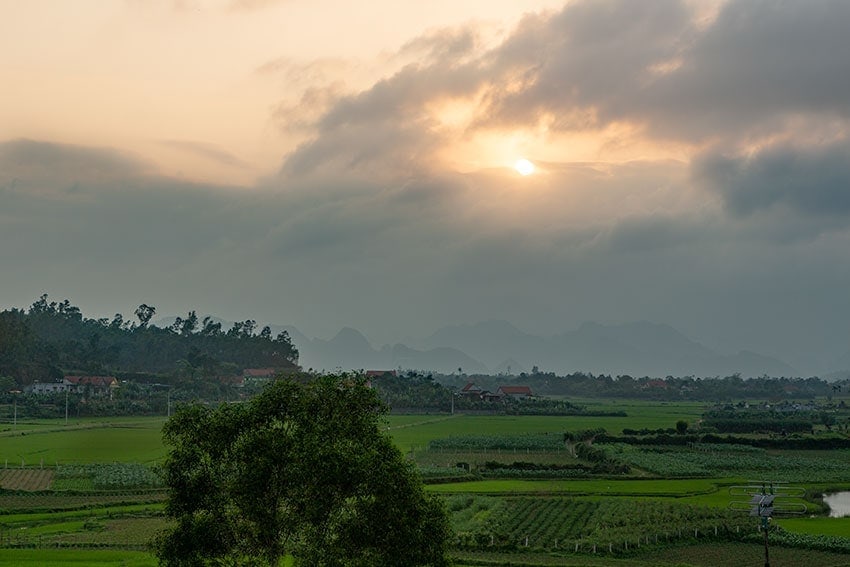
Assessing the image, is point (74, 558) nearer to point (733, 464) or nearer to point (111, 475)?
point (111, 475)

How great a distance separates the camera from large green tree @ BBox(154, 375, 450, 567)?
24.8 metres

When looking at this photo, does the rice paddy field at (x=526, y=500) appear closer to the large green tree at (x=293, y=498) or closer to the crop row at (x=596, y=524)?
the crop row at (x=596, y=524)

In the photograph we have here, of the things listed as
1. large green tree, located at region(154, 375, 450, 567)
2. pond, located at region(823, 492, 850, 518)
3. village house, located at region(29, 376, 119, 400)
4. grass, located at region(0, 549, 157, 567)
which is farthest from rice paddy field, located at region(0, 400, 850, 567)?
village house, located at region(29, 376, 119, 400)

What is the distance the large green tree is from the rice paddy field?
8.88 meters

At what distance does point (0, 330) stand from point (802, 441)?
14127 cm

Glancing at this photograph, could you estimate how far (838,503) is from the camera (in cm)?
6219

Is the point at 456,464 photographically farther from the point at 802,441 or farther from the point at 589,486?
the point at 802,441

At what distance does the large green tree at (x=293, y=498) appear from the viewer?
24828 mm

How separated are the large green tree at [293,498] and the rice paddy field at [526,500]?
8879 millimetres

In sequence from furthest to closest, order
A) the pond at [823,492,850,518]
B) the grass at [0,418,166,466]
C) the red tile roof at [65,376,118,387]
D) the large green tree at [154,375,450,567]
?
the red tile roof at [65,376,118,387], the grass at [0,418,166,466], the pond at [823,492,850,518], the large green tree at [154,375,450,567]

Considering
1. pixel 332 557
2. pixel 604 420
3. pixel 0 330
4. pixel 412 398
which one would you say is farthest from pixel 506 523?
pixel 0 330

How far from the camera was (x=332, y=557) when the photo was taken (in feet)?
78.7

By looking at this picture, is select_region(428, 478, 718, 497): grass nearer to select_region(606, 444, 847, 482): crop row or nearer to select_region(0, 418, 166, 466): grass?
select_region(606, 444, 847, 482): crop row

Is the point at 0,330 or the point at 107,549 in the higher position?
the point at 0,330
